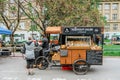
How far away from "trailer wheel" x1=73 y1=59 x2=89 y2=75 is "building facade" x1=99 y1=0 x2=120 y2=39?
79.9 meters

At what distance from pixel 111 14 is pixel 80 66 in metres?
85.0

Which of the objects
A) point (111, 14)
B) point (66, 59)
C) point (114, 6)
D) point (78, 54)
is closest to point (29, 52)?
point (66, 59)

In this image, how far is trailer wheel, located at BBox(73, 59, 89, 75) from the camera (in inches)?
622

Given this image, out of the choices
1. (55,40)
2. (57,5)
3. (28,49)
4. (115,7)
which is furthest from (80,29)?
(115,7)

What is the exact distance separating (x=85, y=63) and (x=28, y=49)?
2760 mm

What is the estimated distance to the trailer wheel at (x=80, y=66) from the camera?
51.8ft

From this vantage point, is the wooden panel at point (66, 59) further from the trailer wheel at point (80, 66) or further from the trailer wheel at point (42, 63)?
the trailer wheel at point (42, 63)

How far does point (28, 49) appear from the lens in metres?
15.1

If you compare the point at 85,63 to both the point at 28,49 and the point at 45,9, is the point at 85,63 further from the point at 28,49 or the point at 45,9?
the point at 45,9

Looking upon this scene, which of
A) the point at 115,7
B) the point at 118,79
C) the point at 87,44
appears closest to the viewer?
the point at 118,79

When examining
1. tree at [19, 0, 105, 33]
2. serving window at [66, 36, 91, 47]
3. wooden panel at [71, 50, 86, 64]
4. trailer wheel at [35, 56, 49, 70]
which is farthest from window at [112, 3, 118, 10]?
wooden panel at [71, 50, 86, 64]

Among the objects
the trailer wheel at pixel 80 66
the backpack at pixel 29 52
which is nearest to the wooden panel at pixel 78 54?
the trailer wheel at pixel 80 66

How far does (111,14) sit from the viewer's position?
3905 inches

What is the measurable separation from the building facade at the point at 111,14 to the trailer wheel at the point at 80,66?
79.9 m
